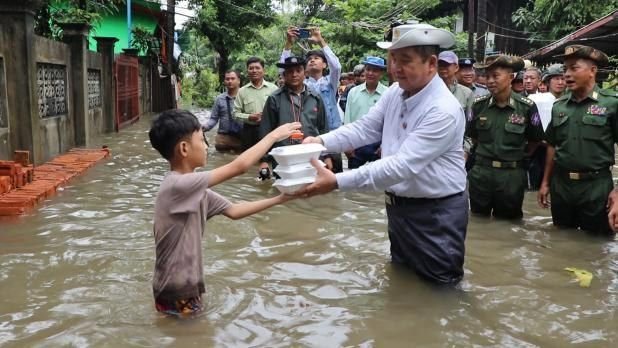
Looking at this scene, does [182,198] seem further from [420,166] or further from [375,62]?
[375,62]

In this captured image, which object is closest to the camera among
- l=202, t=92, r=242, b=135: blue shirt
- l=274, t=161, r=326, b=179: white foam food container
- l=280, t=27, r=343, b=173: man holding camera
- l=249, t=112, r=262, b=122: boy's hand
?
l=274, t=161, r=326, b=179: white foam food container

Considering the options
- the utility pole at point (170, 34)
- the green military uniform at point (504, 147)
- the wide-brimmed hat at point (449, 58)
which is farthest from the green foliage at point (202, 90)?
the green military uniform at point (504, 147)

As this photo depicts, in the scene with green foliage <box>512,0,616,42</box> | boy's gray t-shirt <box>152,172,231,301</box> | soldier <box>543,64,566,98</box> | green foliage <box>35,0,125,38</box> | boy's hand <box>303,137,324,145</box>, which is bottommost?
boy's gray t-shirt <box>152,172,231,301</box>

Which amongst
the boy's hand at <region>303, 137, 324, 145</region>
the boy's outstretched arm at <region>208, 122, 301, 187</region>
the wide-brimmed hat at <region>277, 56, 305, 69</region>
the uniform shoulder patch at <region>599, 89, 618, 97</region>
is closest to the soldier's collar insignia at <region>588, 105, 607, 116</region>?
the uniform shoulder patch at <region>599, 89, 618, 97</region>

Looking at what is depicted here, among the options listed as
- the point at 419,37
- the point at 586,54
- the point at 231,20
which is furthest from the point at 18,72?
the point at 231,20

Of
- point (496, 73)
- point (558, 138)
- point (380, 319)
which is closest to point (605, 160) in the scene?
point (558, 138)

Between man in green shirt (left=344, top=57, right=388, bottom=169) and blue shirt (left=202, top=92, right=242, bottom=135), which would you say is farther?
blue shirt (left=202, top=92, right=242, bottom=135)

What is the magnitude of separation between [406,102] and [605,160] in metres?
2.51

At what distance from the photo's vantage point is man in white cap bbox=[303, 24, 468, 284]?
135 inches

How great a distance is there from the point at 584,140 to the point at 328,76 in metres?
3.68

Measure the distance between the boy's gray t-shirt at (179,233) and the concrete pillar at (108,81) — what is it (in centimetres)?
1103

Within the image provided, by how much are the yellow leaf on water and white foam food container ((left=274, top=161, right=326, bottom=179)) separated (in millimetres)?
2296

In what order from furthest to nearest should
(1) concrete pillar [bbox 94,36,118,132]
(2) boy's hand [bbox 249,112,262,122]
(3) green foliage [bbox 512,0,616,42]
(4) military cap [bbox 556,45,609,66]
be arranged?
(3) green foliage [bbox 512,0,616,42], (1) concrete pillar [bbox 94,36,118,132], (2) boy's hand [bbox 249,112,262,122], (4) military cap [bbox 556,45,609,66]

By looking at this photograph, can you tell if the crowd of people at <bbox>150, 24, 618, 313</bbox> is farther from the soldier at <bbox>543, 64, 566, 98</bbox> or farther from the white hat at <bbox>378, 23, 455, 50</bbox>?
the soldier at <bbox>543, 64, 566, 98</bbox>
